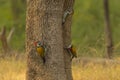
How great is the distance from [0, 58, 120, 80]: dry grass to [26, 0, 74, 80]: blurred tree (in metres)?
2.53

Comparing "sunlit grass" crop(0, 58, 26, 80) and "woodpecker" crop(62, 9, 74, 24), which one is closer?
"woodpecker" crop(62, 9, 74, 24)

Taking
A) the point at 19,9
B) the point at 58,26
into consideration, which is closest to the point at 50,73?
the point at 58,26

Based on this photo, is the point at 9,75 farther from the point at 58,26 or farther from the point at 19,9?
the point at 19,9

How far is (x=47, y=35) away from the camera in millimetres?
7223

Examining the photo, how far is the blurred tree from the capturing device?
7.21 m

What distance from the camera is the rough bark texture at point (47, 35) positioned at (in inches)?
284

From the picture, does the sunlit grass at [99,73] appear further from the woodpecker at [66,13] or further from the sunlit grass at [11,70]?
the woodpecker at [66,13]

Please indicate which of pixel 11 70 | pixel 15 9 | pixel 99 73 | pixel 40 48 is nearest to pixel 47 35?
pixel 40 48

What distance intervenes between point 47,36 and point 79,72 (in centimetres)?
323

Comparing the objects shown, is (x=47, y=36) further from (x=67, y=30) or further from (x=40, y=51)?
(x=67, y=30)

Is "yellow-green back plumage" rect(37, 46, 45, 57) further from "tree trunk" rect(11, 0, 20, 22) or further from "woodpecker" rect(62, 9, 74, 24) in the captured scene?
"tree trunk" rect(11, 0, 20, 22)

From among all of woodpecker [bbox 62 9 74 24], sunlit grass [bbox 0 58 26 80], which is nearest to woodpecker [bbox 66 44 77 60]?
woodpecker [bbox 62 9 74 24]

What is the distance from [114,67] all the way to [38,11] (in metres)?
3.96

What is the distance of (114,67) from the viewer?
1060 centimetres
